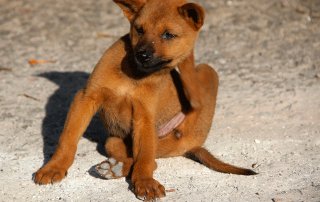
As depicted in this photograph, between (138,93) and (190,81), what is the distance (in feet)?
2.38

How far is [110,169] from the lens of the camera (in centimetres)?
405

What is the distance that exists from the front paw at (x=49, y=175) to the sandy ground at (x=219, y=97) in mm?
64

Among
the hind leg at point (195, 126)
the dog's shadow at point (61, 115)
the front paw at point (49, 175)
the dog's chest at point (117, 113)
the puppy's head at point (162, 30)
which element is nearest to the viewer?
the front paw at point (49, 175)

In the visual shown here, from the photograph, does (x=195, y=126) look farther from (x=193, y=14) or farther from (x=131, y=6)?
(x=131, y=6)

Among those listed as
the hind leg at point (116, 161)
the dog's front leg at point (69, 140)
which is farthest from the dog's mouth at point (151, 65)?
the hind leg at point (116, 161)

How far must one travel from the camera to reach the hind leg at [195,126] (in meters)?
4.86

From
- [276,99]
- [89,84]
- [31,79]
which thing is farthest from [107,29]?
[89,84]

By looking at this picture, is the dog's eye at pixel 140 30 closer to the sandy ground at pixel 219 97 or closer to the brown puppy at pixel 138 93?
the brown puppy at pixel 138 93

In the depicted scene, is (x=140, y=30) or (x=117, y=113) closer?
(x=140, y=30)

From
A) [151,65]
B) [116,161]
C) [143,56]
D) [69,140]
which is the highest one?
[143,56]

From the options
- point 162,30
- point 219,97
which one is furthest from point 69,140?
point 219,97

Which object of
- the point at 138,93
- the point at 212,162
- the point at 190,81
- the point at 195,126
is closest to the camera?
the point at 138,93

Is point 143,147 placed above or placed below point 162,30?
below

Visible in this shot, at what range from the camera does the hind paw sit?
399cm
